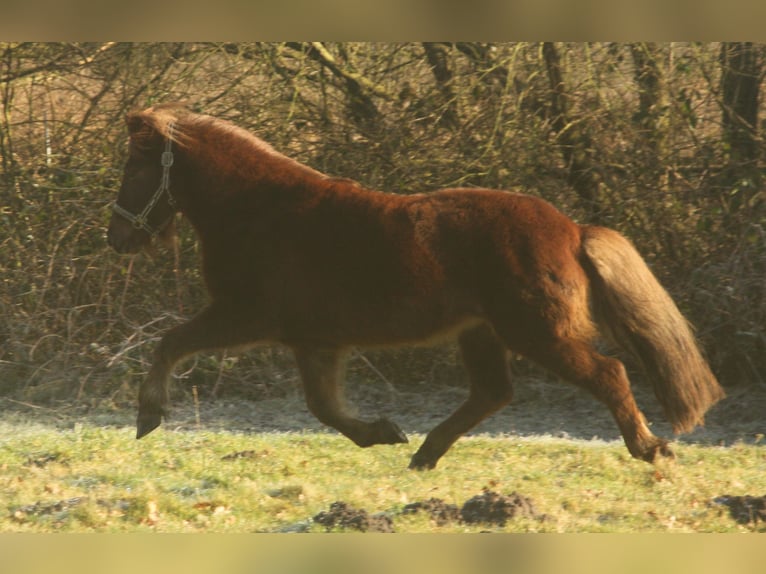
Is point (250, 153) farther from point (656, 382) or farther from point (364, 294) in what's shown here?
point (656, 382)

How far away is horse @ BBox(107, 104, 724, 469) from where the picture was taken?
5.75 m

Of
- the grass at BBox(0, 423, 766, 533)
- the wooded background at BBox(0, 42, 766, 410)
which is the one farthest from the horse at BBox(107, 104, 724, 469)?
the wooded background at BBox(0, 42, 766, 410)

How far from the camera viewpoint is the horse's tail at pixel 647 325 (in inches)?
229

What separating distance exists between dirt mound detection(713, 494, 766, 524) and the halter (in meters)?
3.20

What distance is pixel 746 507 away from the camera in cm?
552

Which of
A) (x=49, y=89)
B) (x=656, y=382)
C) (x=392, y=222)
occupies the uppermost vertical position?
(x=49, y=89)

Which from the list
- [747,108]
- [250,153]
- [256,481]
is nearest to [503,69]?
[747,108]

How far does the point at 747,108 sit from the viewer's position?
9148 millimetres

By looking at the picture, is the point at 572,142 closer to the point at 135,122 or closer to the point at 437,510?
the point at 135,122

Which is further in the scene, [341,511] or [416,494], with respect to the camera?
[416,494]

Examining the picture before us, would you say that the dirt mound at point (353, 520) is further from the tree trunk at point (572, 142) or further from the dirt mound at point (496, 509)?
the tree trunk at point (572, 142)

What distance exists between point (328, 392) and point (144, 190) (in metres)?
1.47

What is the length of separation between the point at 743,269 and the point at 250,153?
13.3 ft

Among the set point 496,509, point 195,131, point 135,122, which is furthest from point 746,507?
point 135,122
